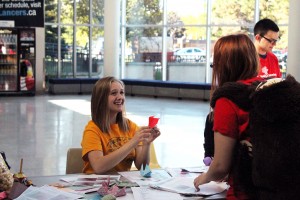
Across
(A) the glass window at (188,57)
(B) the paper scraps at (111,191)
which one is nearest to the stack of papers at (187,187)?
(B) the paper scraps at (111,191)

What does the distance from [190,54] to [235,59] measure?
15.0m

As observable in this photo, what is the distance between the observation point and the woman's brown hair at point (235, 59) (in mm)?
2229

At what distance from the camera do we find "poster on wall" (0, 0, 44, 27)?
15.5 metres

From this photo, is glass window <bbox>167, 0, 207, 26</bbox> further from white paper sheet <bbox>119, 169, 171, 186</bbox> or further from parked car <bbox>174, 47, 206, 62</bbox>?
white paper sheet <bbox>119, 169, 171, 186</bbox>

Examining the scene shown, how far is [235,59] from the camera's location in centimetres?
224

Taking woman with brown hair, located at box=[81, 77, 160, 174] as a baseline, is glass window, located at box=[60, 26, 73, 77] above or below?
above

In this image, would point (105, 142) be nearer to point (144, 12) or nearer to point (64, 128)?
point (64, 128)

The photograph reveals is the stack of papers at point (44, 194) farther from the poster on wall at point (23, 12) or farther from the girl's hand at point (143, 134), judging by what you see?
the poster on wall at point (23, 12)

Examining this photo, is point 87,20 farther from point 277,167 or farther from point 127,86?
point 277,167

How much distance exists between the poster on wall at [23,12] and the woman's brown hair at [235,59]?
14247mm

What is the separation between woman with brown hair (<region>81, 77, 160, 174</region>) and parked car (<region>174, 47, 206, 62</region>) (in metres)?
13.8

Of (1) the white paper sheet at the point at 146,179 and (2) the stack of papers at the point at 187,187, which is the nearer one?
(2) the stack of papers at the point at 187,187

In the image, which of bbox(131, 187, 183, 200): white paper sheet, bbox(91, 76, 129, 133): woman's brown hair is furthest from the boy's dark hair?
bbox(131, 187, 183, 200): white paper sheet

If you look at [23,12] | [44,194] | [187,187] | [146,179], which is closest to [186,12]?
[23,12]
